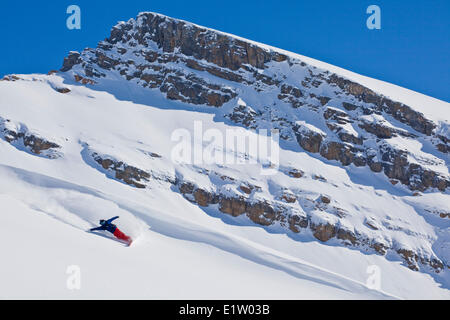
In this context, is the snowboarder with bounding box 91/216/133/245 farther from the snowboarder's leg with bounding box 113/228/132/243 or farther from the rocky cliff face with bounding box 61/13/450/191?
A: the rocky cliff face with bounding box 61/13/450/191

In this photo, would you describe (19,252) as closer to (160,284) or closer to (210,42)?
(160,284)

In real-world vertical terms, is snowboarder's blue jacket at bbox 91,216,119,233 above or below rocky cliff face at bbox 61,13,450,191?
below

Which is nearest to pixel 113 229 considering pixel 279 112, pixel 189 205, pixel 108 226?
pixel 108 226

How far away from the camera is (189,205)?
4744 cm

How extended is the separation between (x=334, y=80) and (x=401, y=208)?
2259 cm

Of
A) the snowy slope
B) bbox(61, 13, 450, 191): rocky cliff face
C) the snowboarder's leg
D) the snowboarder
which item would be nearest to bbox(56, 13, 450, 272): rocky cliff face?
bbox(61, 13, 450, 191): rocky cliff face

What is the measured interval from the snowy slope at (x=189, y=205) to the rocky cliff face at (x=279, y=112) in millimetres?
269

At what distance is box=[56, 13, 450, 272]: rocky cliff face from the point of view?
4891cm

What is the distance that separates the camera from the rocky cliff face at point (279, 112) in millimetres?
48906

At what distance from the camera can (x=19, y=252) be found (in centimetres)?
1114

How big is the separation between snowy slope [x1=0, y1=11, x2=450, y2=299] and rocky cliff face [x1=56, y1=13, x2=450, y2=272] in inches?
10.6

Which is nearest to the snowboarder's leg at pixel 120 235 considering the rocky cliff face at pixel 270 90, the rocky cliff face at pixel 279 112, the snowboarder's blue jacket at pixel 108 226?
the snowboarder's blue jacket at pixel 108 226

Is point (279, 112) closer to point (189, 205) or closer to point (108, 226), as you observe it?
point (189, 205)
